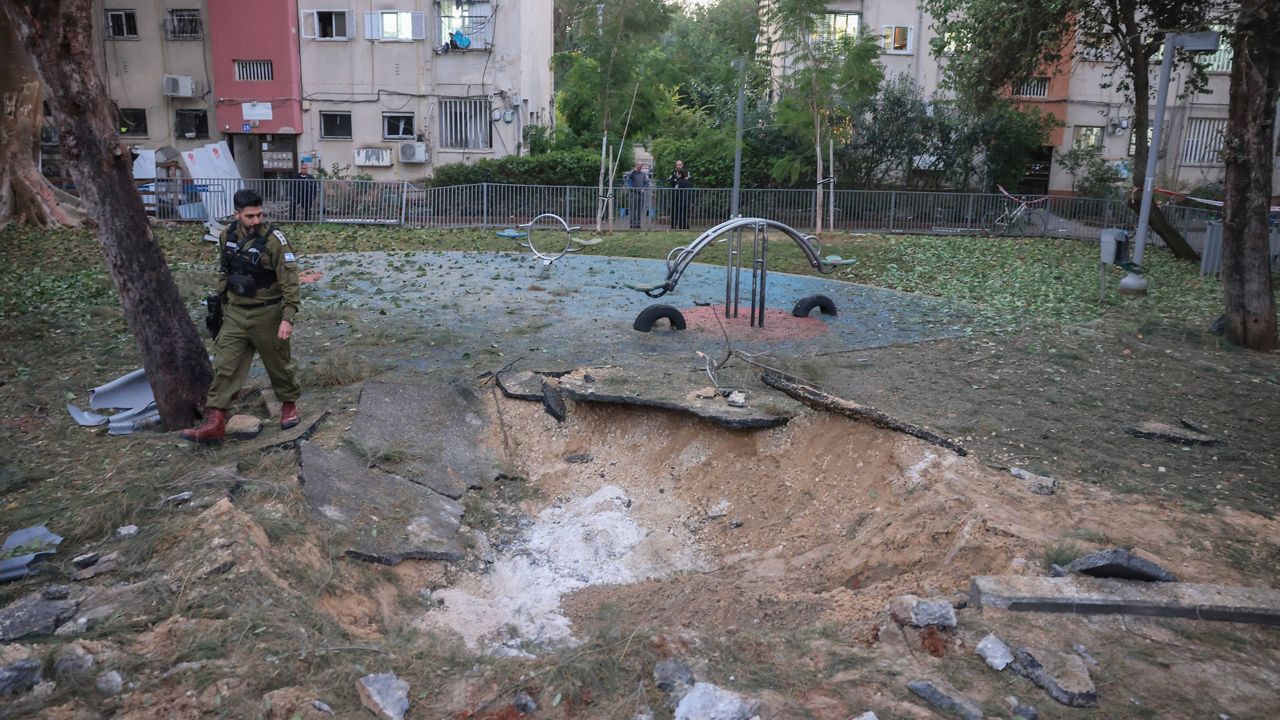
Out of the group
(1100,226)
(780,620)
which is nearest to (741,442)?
(780,620)

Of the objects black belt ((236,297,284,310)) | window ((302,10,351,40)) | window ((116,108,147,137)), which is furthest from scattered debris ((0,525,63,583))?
window ((116,108,147,137))

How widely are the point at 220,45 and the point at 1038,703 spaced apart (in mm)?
26398

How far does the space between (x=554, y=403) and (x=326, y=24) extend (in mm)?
21239

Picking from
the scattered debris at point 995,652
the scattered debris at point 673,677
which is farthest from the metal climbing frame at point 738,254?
the scattered debris at point 673,677

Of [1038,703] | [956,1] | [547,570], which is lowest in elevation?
[547,570]

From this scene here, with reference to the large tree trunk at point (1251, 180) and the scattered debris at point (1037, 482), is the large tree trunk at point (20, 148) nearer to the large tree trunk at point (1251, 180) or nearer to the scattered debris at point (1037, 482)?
the scattered debris at point (1037, 482)

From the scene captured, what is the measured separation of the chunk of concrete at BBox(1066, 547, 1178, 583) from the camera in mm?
4469

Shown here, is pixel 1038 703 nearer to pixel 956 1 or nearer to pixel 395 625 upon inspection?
pixel 395 625

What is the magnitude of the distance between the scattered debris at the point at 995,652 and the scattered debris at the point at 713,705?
3.34ft

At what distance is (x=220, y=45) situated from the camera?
24672 millimetres

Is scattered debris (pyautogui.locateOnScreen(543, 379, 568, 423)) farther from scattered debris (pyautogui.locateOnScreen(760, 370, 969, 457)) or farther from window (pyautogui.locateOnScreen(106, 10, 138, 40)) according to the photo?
window (pyautogui.locateOnScreen(106, 10, 138, 40))

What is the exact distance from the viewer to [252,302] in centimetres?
670

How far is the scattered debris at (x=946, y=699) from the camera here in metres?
3.52

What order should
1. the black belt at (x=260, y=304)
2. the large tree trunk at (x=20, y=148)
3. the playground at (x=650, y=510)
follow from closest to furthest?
the playground at (x=650, y=510)
the black belt at (x=260, y=304)
the large tree trunk at (x=20, y=148)
